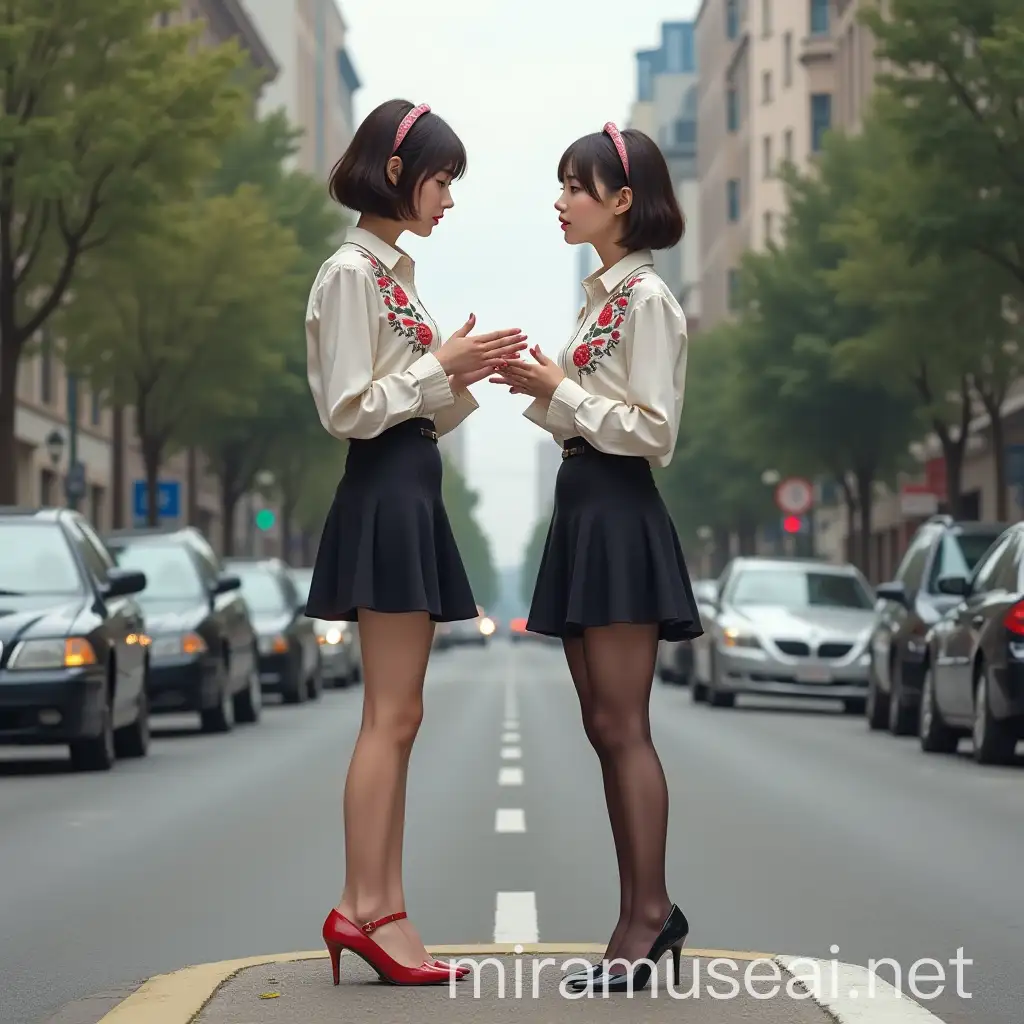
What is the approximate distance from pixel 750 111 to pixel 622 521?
103565 millimetres

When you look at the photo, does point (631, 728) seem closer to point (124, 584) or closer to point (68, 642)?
point (68, 642)

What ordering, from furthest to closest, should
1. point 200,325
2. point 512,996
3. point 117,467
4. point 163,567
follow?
point 117,467, point 200,325, point 163,567, point 512,996

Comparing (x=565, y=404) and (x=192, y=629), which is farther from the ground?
(x=565, y=404)

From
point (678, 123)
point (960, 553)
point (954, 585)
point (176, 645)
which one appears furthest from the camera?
point (678, 123)

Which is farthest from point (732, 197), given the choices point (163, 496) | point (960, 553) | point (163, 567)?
point (163, 567)

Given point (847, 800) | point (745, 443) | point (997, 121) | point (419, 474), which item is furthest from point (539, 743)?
point (745, 443)

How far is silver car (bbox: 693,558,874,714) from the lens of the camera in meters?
27.1

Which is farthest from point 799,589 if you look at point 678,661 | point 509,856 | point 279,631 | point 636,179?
point 636,179

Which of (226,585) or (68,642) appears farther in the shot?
(226,585)

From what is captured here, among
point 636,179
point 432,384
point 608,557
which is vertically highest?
point 636,179

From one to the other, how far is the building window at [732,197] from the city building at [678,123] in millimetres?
5064

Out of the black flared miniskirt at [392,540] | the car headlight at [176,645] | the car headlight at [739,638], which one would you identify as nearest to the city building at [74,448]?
the car headlight at [739,638]

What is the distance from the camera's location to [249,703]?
24.0m

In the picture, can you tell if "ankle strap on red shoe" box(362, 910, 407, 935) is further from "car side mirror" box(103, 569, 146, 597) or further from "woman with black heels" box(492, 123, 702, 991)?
"car side mirror" box(103, 569, 146, 597)
